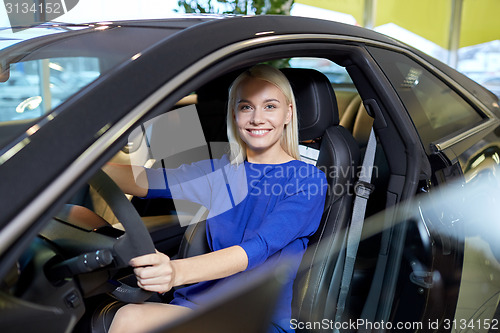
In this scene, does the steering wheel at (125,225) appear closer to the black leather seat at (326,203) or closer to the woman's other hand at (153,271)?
the woman's other hand at (153,271)

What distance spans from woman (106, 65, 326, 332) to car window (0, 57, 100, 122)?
0.31m

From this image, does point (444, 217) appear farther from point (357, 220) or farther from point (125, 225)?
point (125, 225)

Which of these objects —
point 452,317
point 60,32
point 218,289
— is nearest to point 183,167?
point 218,289

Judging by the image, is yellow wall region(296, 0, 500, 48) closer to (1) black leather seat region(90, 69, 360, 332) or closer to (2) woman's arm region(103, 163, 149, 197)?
(1) black leather seat region(90, 69, 360, 332)

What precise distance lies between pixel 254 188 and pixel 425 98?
0.61m

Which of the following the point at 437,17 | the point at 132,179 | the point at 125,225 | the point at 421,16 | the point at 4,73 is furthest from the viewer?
the point at 437,17

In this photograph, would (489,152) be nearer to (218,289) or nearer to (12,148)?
(218,289)

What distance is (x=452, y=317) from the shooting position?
142cm

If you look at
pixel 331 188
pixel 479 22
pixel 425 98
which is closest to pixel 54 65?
pixel 331 188

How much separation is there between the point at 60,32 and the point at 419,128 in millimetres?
999

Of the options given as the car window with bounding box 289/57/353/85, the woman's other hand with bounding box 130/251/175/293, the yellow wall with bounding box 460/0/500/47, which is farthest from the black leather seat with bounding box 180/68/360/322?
the yellow wall with bounding box 460/0/500/47

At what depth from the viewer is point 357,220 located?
4.54ft

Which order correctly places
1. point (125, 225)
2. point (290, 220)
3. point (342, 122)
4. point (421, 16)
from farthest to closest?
1. point (421, 16)
2. point (342, 122)
3. point (290, 220)
4. point (125, 225)

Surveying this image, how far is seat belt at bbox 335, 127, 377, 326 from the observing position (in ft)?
4.52
